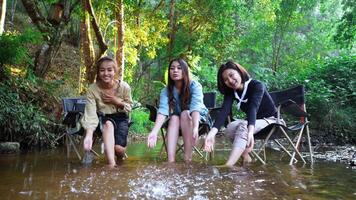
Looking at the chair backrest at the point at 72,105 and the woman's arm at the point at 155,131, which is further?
the chair backrest at the point at 72,105

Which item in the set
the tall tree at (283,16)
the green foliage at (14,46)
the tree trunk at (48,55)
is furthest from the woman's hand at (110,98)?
the tall tree at (283,16)

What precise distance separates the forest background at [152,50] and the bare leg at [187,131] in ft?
10.9

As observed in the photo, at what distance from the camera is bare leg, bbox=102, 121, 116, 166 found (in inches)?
153

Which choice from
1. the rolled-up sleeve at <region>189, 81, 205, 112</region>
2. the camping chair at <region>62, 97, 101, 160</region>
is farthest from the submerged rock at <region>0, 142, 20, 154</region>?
the rolled-up sleeve at <region>189, 81, 205, 112</region>

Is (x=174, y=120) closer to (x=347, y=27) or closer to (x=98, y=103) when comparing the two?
(x=98, y=103)

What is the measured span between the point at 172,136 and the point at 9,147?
3.12 metres

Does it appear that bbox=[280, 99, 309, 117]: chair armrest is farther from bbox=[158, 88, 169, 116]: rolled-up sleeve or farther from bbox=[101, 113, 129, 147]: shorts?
bbox=[101, 113, 129, 147]: shorts

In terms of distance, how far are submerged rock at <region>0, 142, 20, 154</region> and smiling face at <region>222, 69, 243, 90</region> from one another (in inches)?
145

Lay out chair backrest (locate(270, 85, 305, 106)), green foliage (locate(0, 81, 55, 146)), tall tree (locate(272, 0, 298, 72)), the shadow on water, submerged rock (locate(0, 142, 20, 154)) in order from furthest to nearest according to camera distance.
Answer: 1. tall tree (locate(272, 0, 298, 72))
2. green foliage (locate(0, 81, 55, 146))
3. submerged rock (locate(0, 142, 20, 154))
4. chair backrest (locate(270, 85, 305, 106))
5. the shadow on water

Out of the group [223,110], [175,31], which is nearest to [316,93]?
[223,110]

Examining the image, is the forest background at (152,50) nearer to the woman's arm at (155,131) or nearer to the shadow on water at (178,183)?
the woman's arm at (155,131)

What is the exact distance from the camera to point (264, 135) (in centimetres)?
436

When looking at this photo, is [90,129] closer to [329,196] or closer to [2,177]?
[2,177]

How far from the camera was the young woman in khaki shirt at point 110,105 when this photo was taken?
4008 millimetres
